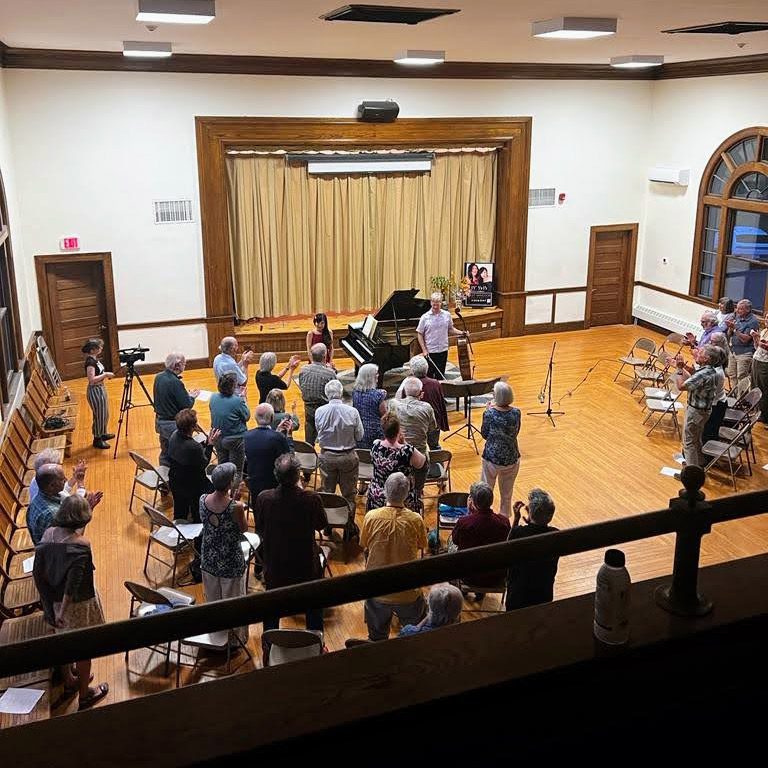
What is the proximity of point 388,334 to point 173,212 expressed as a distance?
379 cm

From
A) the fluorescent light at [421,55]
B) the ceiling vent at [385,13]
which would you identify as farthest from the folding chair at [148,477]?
the fluorescent light at [421,55]

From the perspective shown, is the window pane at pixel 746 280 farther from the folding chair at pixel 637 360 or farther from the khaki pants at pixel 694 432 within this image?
the khaki pants at pixel 694 432

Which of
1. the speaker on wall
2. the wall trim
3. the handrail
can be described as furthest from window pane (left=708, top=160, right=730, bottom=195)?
the handrail

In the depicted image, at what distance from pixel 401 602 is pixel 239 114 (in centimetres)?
913

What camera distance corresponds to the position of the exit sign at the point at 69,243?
38.3 ft

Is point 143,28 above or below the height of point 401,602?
above

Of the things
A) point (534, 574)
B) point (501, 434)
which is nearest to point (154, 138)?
point (501, 434)

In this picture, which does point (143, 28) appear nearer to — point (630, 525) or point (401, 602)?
Answer: point (401, 602)

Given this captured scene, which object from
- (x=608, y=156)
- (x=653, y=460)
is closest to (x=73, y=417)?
(x=653, y=460)

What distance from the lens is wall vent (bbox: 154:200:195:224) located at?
479 inches

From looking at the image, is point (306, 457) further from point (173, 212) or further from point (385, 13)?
point (173, 212)

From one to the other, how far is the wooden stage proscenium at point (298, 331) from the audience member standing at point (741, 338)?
456cm

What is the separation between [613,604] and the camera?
2.06 metres

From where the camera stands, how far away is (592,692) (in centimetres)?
203
